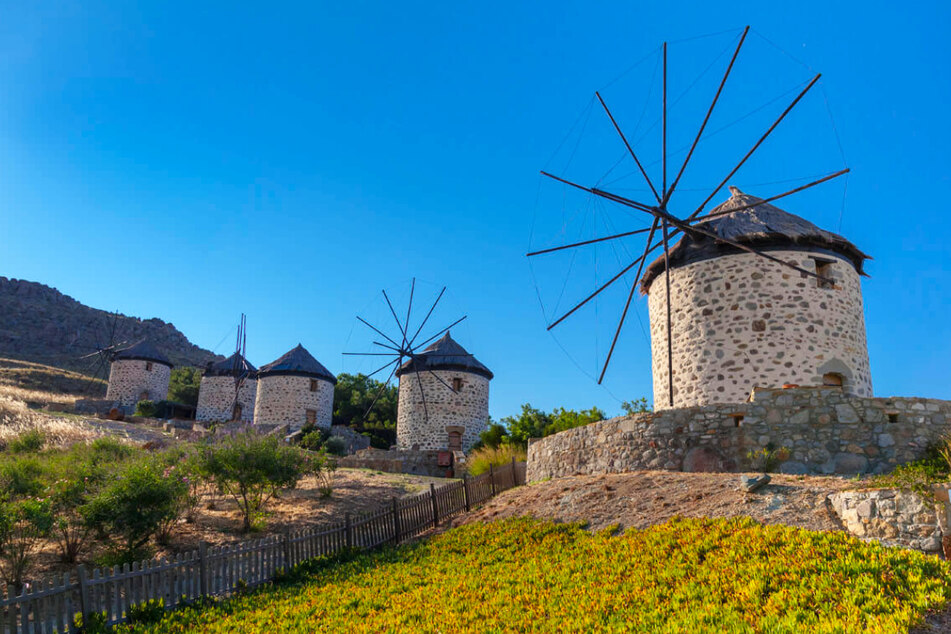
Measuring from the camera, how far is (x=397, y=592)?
7.39 metres

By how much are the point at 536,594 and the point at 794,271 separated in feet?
30.7

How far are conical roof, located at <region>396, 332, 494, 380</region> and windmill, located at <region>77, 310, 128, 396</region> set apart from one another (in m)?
23.3

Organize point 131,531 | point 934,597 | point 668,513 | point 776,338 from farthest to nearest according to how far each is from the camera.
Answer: point 776,338
point 131,531
point 668,513
point 934,597

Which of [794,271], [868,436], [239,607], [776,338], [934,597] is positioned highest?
[794,271]

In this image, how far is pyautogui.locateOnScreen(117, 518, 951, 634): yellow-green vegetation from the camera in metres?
4.64

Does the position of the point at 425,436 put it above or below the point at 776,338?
below

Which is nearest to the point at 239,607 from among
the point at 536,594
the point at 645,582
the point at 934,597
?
the point at 536,594

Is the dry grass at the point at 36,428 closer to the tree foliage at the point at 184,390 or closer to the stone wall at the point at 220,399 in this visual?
the stone wall at the point at 220,399

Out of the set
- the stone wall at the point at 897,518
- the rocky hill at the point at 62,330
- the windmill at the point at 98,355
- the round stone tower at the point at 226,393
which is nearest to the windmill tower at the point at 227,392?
the round stone tower at the point at 226,393

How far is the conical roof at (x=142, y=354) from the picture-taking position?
3894 centimetres

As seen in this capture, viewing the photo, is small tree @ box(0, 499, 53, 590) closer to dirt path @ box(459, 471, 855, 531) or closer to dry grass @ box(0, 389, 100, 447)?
dirt path @ box(459, 471, 855, 531)

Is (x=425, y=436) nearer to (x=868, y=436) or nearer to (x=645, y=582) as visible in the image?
(x=868, y=436)

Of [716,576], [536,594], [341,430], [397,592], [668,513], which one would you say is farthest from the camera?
[341,430]

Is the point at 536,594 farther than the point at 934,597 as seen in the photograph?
Yes
